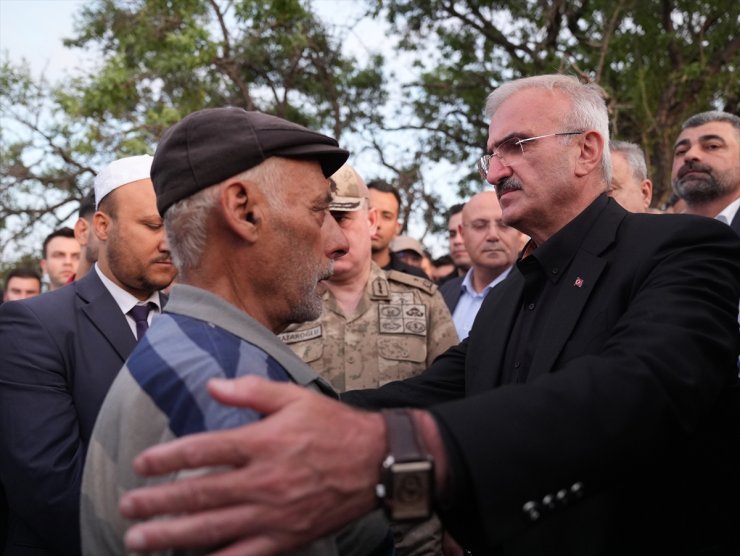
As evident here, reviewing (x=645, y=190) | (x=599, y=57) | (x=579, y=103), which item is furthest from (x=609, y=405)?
(x=599, y=57)

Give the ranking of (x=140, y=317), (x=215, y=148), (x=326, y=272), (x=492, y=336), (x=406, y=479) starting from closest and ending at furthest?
(x=406, y=479) → (x=215, y=148) → (x=326, y=272) → (x=492, y=336) → (x=140, y=317)

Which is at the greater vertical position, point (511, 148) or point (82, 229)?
point (511, 148)

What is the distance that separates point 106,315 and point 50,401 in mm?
502

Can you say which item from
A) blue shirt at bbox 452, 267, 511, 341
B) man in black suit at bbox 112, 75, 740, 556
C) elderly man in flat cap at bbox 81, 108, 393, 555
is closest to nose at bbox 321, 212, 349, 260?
elderly man in flat cap at bbox 81, 108, 393, 555

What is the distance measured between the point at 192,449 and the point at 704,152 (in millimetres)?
5543

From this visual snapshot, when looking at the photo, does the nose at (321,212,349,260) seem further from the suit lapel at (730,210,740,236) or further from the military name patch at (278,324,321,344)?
the suit lapel at (730,210,740,236)

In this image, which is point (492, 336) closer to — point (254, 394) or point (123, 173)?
point (254, 394)

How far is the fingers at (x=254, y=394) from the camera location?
4.72 ft

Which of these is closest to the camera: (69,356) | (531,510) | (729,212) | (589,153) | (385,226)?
(531,510)

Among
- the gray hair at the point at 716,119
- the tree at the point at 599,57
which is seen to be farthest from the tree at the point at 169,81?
the gray hair at the point at 716,119

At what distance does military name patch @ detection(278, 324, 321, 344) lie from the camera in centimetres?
420

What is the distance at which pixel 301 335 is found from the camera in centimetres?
422

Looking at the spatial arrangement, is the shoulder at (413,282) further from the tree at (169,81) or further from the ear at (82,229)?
the tree at (169,81)

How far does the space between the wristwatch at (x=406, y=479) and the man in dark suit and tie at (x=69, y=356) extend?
6.43ft
